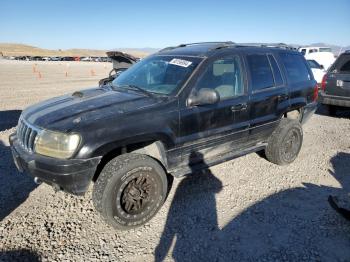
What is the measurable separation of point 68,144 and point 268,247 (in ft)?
7.47

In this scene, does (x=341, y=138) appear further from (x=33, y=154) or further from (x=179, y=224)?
(x=33, y=154)

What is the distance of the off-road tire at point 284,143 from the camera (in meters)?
5.08

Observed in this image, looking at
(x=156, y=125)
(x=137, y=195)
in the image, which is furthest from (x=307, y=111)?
(x=137, y=195)

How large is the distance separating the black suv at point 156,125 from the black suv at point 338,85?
12.8 ft

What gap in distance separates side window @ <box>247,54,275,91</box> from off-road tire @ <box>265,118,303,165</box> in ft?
2.53

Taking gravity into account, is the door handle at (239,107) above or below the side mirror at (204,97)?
below

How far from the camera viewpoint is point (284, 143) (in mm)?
5188

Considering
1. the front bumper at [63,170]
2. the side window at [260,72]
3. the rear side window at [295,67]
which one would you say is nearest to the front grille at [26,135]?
the front bumper at [63,170]

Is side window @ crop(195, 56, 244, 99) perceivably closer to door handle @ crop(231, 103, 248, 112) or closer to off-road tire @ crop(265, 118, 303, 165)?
door handle @ crop(231, 103, 248, 112)

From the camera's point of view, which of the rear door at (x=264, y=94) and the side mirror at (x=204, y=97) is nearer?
the side mirror at (x=204, y=97)

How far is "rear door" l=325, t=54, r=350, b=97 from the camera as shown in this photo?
8.27 metres

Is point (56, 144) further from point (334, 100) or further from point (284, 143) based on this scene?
point (334, 100)

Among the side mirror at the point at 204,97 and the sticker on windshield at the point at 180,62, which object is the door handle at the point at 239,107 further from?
the sticker on windshield at the point at 180,62

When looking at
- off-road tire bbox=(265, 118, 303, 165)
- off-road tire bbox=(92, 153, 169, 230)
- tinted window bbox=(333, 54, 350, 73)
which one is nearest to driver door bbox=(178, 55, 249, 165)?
off-road tire bbox=(92, 153, 169, 230)
